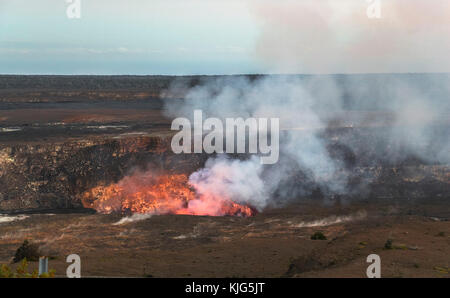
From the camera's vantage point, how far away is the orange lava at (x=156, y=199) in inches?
958

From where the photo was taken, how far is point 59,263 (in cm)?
1530

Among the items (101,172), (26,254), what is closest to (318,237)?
(26,254)

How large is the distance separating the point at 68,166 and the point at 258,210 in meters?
11.2

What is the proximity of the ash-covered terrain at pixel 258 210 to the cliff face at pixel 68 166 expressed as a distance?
0.19ft

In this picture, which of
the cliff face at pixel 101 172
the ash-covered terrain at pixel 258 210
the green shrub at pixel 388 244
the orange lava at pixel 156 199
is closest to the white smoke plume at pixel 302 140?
the ash-covered terrain at pixel 258 210

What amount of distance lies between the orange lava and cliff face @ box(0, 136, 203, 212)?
93 centimetres

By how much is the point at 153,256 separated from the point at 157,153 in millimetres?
13957

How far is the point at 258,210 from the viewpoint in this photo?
24406 millimetres

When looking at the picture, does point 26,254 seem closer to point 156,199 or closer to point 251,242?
point 251,242

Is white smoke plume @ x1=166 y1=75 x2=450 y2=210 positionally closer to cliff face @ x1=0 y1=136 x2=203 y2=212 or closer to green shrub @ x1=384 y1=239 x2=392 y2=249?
cliff face @ x1=0 y1=136 x2=203 y2=212

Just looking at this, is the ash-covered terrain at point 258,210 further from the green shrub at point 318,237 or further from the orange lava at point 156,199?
the orange lava at point 156,199

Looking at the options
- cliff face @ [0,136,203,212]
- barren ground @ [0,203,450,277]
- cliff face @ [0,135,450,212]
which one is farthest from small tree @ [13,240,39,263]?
cliff face @ [0,136,203,212]
